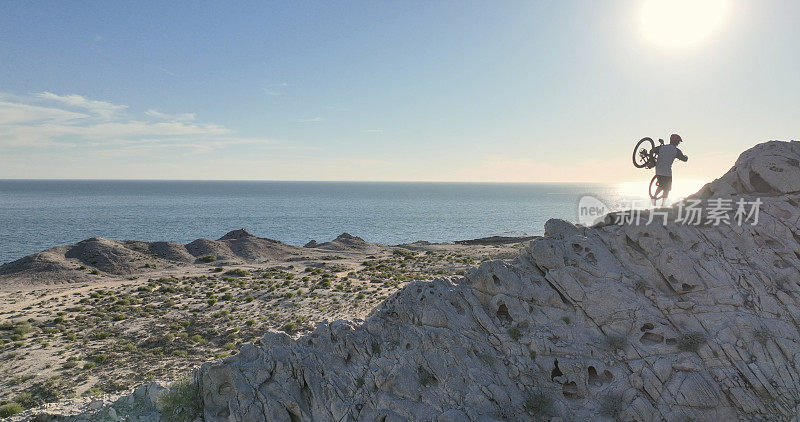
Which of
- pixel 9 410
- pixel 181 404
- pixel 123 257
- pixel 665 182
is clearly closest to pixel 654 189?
pixel 665 182

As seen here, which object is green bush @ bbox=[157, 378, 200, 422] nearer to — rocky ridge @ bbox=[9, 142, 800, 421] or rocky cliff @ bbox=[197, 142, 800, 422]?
rocky ridge @ bbox=[9, 142, 800, 421]

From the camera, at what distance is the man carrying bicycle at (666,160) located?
21.8 m

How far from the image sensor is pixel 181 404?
18562mm

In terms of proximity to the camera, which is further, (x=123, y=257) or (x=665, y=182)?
(x=123, y=257)

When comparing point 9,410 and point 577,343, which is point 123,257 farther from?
point 577,343

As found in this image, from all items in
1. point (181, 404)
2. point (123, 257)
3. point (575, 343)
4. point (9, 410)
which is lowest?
point (9, 410)

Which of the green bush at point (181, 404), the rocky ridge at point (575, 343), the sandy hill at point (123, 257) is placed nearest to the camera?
the rocky ridge at point (575, 343)

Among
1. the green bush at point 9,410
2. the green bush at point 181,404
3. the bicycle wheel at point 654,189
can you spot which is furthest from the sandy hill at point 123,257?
the bicycle wheel at point 654,189

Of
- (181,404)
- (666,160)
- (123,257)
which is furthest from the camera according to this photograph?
(123,257)

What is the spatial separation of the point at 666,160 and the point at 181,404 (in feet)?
83.4

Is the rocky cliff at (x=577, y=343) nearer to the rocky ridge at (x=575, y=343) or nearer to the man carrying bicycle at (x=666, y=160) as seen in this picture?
the rocky ridge at (x=575, y=343)

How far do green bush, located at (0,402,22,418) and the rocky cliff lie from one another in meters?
13.3

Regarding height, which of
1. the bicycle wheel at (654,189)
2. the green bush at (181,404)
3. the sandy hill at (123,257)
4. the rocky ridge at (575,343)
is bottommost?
the sandy hill at (123,257)

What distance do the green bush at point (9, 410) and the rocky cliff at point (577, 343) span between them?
522 inches
